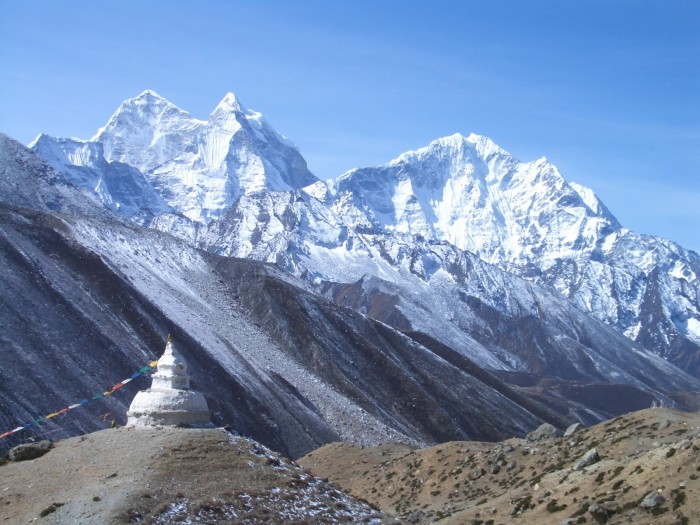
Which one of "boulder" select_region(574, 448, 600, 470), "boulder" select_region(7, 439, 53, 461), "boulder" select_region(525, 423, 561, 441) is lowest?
"boulder" select_region(7, 439, 53, 461)

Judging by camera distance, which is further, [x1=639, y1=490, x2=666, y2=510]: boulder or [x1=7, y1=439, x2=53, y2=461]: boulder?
[x1=7, y1=439, x2=53, y2=461]: boulder

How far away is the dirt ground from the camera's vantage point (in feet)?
101

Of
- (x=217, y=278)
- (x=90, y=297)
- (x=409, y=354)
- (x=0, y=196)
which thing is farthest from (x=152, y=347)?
(x=0, y=196)

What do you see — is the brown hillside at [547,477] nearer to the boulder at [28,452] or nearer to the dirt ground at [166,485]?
the dirt ground at [166,485]

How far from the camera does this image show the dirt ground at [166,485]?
30766mm

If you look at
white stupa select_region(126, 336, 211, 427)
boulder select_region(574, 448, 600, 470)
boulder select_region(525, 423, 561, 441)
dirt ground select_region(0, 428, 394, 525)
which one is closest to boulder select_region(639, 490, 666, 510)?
dirt ground select_region(0, 428, 394, 525)

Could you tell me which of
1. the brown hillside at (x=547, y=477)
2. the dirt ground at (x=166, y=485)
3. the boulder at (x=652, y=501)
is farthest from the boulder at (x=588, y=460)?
the dirt ground at (x=166, y=485)

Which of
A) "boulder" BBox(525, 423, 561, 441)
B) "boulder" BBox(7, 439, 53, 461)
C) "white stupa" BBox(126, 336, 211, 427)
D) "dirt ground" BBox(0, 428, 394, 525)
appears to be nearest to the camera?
"dirt ground" BBox(0, 428, 394, 525)

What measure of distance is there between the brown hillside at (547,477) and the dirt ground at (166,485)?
9.89m

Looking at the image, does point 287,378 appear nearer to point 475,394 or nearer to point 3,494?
point 475,394

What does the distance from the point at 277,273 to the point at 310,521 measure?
154 metres

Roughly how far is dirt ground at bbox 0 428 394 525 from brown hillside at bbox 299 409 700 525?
32.4ft

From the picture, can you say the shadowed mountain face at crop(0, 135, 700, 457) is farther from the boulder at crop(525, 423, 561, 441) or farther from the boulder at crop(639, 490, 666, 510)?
the boulder at crop(639, 490, 666, 510)

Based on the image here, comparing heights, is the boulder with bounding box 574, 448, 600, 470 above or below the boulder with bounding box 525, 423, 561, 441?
above
